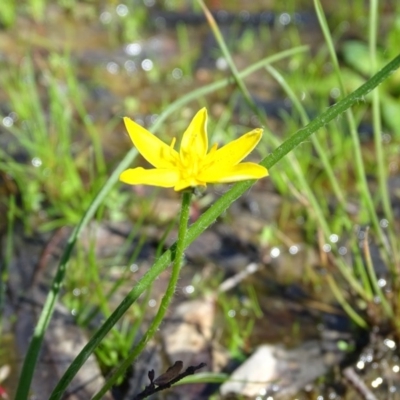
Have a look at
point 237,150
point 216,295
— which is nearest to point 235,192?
point 237,150

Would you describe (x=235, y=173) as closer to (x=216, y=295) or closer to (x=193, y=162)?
(x=193, y=162)

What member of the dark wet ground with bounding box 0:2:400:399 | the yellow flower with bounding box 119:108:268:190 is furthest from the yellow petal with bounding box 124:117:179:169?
the dark wet ground with bounding box 0:2:400:399

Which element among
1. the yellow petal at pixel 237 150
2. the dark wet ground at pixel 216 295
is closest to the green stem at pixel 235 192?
the yellow petal at pixel 237 150

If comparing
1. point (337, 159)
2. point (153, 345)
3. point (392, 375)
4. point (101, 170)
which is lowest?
point (392, 375)

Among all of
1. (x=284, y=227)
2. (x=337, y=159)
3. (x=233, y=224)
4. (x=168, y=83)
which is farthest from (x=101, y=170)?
(x=168, y=83)

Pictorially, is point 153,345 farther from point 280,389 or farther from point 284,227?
point 284,227

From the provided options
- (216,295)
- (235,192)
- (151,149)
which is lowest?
(216,295)
